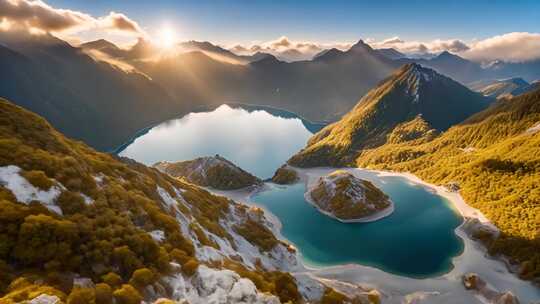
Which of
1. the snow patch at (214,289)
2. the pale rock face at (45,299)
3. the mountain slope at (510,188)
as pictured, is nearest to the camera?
the pale rock face at (45,299)

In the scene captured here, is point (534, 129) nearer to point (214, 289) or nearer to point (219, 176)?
point (219, 176)

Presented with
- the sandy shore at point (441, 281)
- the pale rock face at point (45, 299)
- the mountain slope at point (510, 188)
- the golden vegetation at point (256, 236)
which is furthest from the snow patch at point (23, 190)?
the mountain slope at point (510, 188)

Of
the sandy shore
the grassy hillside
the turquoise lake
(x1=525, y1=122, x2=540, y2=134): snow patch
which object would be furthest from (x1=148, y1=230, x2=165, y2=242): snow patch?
(x1=525, y1=122, x2=540, y2=134): snow patch

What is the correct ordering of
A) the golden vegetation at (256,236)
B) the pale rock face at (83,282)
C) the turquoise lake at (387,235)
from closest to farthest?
the pale rock face at (83,282) < the golden vegetation at (256,236) < the turquoise lake at (387,235)

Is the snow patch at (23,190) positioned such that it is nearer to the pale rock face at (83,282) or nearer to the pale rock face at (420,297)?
the pale rock face at (83,282)

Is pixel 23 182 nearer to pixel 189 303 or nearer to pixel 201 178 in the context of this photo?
pixel 189 303

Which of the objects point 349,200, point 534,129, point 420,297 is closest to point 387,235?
point 349,200

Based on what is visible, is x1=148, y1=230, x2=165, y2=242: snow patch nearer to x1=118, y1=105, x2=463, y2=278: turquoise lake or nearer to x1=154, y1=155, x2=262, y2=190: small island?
x1=118, y1=105, x2=463, y2=278: turquoise lake
